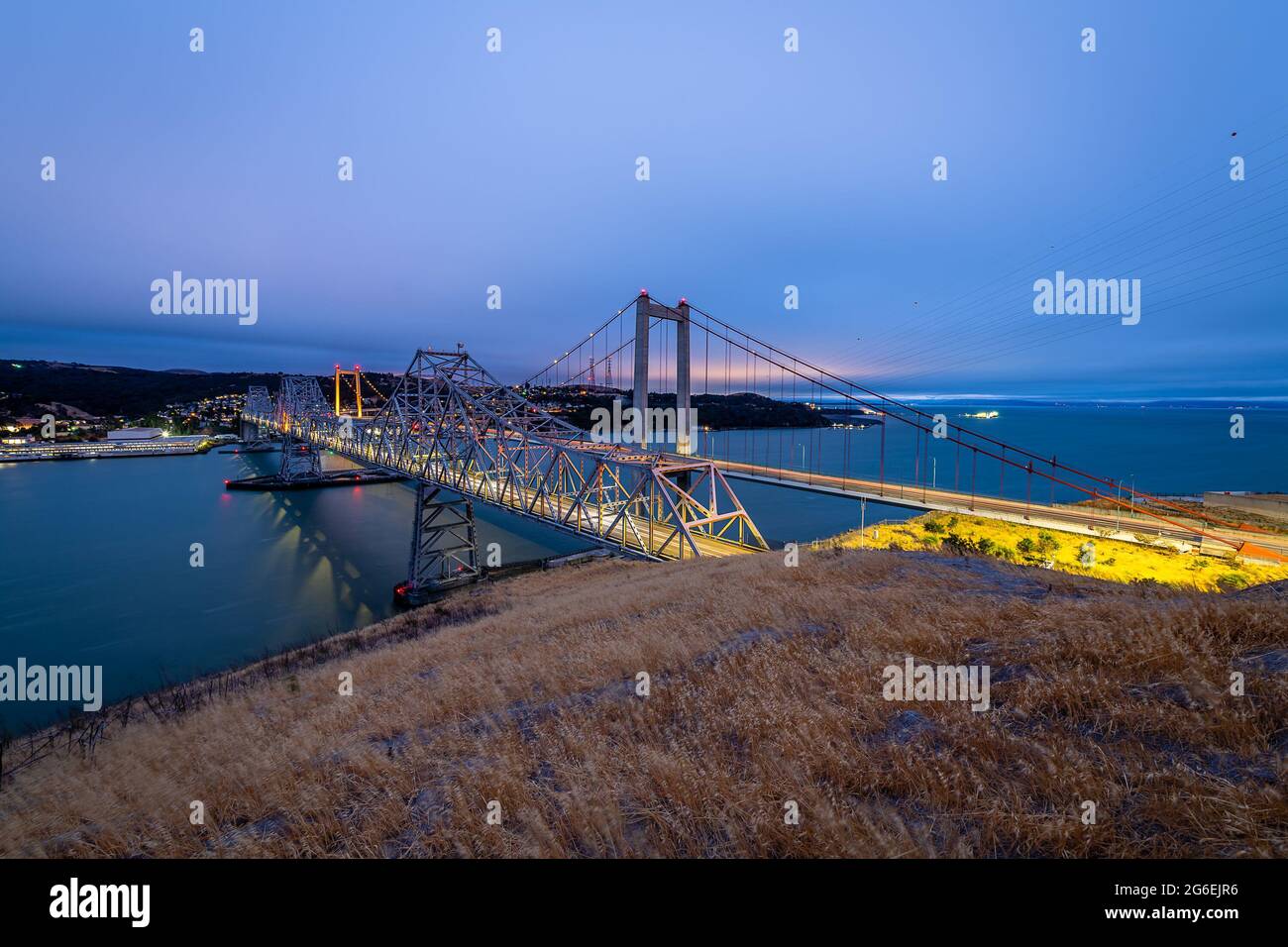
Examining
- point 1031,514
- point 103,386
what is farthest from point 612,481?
point 103,386

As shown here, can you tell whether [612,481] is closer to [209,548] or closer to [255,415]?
[209,548]

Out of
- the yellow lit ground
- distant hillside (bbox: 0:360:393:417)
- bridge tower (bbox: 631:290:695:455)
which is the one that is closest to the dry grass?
the yellow lit ground

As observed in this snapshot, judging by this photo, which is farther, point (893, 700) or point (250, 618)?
point (250, 618)

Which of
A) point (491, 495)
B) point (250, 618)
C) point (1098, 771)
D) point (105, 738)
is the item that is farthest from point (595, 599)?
point (250, 618)

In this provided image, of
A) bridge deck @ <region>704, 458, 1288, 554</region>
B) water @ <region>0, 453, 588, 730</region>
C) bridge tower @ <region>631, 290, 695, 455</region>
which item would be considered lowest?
water @ <region>0, 453, 588, 730</region>

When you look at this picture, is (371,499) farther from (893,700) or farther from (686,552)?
(893,700)

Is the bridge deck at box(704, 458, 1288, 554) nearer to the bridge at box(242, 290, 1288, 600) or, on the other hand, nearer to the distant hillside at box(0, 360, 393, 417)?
the bridge at box(242, 290, 1288, 600)
